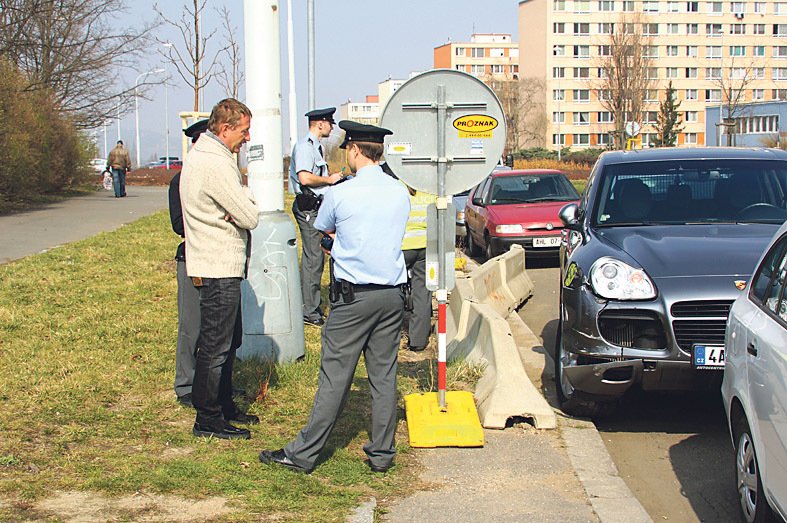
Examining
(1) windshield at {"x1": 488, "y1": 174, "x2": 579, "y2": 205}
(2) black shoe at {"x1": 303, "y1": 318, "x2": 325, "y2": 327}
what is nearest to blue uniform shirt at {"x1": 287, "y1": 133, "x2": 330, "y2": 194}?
(2) black shoe at {"x1": 303, "y1": 318, "x2": 325, "y2": 327}

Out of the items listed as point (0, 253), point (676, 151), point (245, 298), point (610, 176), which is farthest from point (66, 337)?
point (0, 253)

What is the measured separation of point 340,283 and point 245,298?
2630 mm

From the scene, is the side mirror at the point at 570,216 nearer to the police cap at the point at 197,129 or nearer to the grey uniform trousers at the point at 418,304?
the grey uniform trousers at the point at 418,304

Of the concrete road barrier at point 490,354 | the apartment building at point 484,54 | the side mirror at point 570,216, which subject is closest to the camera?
the concrete road barrier at point 490,354

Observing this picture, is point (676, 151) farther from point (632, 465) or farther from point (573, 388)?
point (632, 465)

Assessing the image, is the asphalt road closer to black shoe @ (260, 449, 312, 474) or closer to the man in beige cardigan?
black shoe @ (260, 449, 312, 474)

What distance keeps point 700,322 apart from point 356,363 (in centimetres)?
229

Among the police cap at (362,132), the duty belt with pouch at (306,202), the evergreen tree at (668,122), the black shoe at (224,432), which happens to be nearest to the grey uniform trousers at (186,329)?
the black shoe at (224,432)

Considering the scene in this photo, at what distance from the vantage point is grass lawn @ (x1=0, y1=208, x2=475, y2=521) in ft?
16.6

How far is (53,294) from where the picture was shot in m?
11.2

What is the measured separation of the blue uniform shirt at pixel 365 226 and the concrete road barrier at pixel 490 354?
5.13 feet

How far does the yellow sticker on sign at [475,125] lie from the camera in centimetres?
657

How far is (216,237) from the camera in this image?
5.91 meters

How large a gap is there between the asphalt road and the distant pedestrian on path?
980 inches
